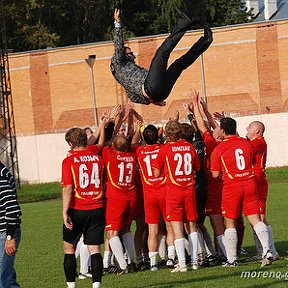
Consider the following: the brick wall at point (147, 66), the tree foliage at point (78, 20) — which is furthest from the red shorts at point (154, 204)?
the tree foliage at point (78, 20)

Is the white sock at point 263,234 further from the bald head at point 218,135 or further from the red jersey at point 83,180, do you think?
the red jersey at point 83,180

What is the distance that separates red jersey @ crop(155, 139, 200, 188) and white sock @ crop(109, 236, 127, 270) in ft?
4.33

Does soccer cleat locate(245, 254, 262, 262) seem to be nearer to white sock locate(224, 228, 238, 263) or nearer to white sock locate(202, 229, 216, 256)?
white sock locate(202, 229, 216, 256)

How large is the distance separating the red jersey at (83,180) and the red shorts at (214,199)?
3.73m

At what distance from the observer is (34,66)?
2042 inches

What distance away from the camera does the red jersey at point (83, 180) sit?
13.6m

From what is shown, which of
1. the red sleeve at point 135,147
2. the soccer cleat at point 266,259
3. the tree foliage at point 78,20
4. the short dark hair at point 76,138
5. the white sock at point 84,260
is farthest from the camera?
the tree foliage at point 78,20

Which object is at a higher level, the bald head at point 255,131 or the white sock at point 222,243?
the bald head at point 255,131

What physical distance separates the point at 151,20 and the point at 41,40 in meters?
7.07

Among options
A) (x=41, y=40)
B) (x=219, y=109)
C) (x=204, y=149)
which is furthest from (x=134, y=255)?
(x=41, y=40)

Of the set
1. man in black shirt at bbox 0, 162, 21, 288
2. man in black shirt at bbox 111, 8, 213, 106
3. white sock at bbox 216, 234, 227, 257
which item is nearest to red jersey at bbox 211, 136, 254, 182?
white sock at bbox 216, 234, 227, 257

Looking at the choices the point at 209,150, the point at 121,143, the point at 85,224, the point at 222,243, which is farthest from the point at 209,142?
the point at 85,224

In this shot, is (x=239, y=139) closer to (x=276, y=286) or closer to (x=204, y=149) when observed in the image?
(x=204, y=149)

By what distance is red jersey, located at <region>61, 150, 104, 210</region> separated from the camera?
13.6 metres
